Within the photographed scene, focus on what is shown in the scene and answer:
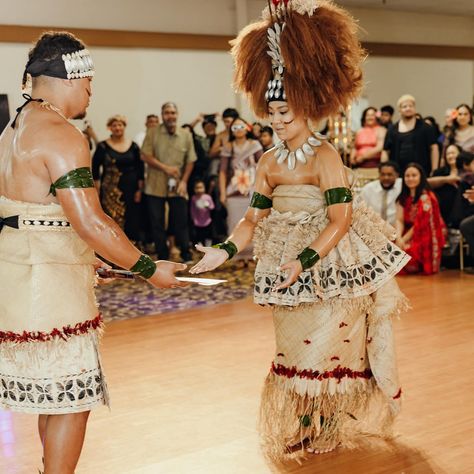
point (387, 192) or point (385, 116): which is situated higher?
point (385, 116)

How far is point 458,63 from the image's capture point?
1378cm

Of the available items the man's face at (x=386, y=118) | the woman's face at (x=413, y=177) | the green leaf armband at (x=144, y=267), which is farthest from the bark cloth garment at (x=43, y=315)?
the man's face at (x=386, y=118)

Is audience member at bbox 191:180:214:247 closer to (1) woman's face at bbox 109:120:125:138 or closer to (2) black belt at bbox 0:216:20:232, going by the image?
(1) woman's face at bbox 109:120:125:138

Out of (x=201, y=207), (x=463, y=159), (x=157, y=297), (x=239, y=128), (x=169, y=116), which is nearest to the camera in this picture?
(x=157, y=297)

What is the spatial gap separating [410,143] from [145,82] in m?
3.41

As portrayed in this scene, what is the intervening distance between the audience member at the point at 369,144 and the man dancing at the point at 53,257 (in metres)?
6.69

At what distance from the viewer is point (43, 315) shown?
2.47 m

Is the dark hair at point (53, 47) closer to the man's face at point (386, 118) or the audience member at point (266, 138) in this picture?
the audience member at point (266, 138)

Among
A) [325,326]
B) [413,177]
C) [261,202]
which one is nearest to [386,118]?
[413,177]

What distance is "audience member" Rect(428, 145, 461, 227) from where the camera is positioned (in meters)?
7.84

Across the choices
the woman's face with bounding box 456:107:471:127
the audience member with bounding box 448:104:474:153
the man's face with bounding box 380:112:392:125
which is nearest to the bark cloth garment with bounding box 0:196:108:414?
the audience member with bounding box 448:104:474:153

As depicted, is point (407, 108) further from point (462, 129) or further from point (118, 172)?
point (118, 172)

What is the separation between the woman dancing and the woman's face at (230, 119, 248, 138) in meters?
4.47

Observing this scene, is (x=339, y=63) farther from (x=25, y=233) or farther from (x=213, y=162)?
(x=213, y=162)
